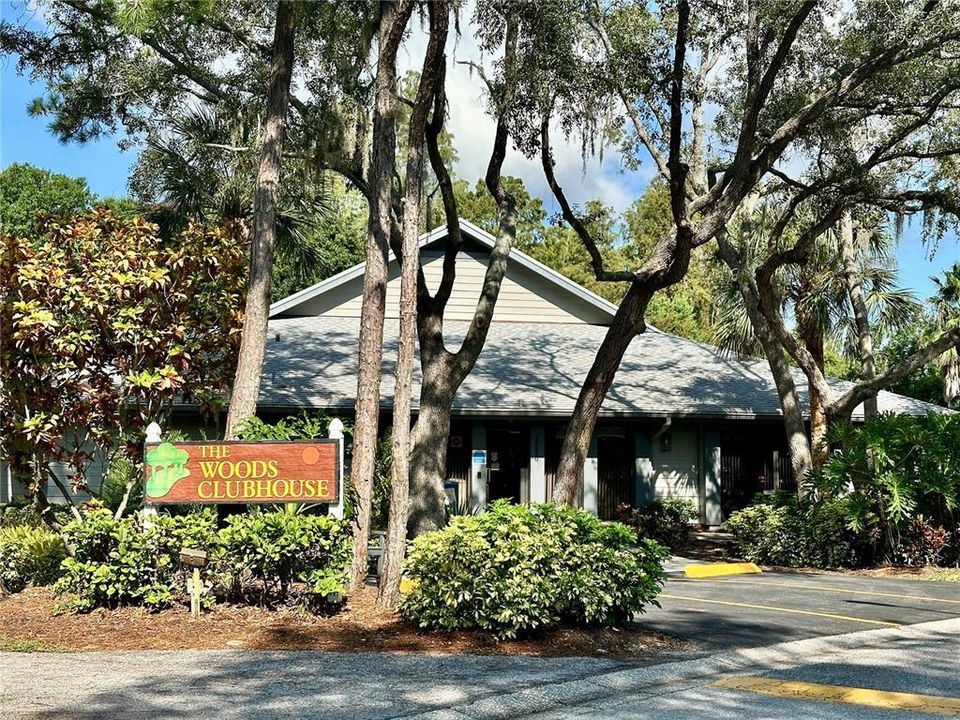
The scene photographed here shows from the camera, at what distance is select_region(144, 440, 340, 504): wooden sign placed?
11711mm

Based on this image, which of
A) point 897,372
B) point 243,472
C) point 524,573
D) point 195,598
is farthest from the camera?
point 897,372

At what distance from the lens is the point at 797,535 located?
1895 centimetres

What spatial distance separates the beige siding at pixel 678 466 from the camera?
23703 millimetres

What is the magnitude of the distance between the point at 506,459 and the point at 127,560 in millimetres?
12779

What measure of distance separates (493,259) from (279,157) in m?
4.54

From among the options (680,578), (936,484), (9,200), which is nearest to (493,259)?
(680,578)

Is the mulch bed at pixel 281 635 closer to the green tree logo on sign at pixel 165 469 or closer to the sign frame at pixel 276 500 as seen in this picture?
the sign frame at pixel 276 500

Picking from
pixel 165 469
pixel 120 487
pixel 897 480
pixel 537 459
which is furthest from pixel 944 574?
pixel 120 487

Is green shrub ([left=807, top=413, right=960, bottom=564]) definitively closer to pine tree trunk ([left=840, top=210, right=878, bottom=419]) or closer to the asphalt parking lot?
the asphalt parking lot

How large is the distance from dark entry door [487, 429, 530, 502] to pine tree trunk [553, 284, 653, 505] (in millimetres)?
5854

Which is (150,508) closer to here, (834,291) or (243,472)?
(243,472)

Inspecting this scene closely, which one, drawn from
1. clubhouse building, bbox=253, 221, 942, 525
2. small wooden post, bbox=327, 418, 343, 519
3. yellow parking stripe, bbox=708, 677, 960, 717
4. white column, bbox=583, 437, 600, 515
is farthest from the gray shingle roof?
yellow parking stripe, bbox=708, 677, 960, 717

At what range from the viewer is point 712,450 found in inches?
937

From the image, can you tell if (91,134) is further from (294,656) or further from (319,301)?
(294,656)
